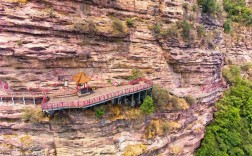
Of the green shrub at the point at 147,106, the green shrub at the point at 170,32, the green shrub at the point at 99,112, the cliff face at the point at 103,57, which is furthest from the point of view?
the green shrub at the point at 170,32

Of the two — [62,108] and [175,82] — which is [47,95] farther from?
[175,82]

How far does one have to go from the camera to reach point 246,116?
32250mm

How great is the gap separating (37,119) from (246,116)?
93.4 feet

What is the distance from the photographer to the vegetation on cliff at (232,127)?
94.8 ft

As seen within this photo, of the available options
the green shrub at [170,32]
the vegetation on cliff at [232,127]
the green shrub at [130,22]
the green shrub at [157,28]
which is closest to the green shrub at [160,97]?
the green shrub at [170,32]

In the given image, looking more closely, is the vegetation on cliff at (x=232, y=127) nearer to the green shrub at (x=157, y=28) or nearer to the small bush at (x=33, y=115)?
the green shrub at (x=157, y=28)

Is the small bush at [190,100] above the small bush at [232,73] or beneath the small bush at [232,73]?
beneath

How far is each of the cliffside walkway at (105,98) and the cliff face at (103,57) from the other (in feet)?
4.52

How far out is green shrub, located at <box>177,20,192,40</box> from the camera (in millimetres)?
28391

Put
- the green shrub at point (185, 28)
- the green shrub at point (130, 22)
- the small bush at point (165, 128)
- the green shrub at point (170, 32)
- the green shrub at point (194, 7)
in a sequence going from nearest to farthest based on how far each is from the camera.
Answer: the small bush at point (165, 128)
the green shrub at point (130, 22)
the green shrub at point (170, 32)
the green shrub at point (185, 28)
the green shrub at point (194, 7)

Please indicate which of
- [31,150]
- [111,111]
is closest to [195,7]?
[111,111]

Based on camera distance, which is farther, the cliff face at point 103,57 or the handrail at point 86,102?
the cliff face at point 103,57

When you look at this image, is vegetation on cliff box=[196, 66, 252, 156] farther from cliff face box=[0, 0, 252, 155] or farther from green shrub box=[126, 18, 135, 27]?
green shrub box=[126, 18, 135, 27]

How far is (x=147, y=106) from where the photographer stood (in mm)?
23438
